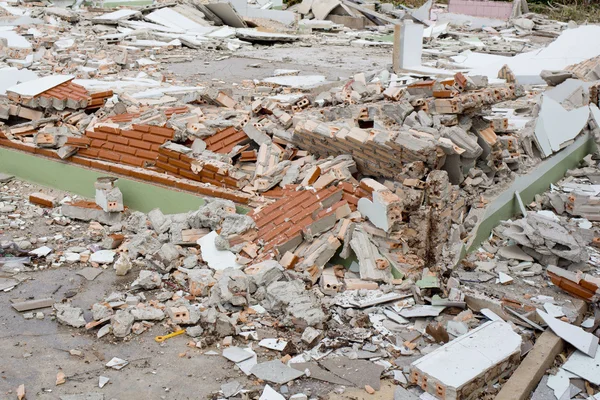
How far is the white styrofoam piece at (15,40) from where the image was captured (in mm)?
16337

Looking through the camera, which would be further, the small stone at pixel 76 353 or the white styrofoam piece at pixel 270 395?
the small stone at pixel 76 353

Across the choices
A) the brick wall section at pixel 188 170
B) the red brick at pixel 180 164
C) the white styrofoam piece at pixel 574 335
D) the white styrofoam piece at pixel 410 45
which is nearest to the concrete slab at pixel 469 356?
the white styrofoam piece at pixel 574 335

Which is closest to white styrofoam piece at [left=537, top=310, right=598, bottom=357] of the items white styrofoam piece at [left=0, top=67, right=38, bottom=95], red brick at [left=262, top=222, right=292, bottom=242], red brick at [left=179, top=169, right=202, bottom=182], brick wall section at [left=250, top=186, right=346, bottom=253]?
brick wall section at [left=250, top=186, right=346, bottom=253]

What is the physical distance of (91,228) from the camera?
807cm

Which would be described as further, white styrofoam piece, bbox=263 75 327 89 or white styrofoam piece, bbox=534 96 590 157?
white styrofoam piece, bbox=263 75 327 89

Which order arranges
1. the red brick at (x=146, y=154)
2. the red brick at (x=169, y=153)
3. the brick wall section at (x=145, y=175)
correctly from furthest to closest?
the red brick at (x=146, y=154) < the red brick at (x=169, y=153) < the brick wall section at (x=145, y=175)

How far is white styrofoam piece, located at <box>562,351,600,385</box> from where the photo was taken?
5348mm

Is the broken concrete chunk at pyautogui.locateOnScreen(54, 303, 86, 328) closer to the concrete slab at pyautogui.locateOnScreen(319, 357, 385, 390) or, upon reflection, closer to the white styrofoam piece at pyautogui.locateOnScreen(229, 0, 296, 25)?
the concrete slab at pyautogui.locateOnScreen(319, 357, 385, 390)

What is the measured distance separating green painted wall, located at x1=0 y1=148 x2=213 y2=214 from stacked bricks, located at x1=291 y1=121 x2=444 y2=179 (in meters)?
1.34

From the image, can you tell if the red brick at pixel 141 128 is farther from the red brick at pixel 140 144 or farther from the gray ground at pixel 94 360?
the gray ground at pixel 94 360

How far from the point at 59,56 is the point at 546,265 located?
40.7 ft

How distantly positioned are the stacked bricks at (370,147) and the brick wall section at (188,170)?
1.05m

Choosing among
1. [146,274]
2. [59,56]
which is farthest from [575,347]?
[59,56]

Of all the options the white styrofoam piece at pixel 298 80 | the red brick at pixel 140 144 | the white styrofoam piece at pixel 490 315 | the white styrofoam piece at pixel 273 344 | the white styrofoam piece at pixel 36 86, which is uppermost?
the white styrofoam piece at pixel 36 86
